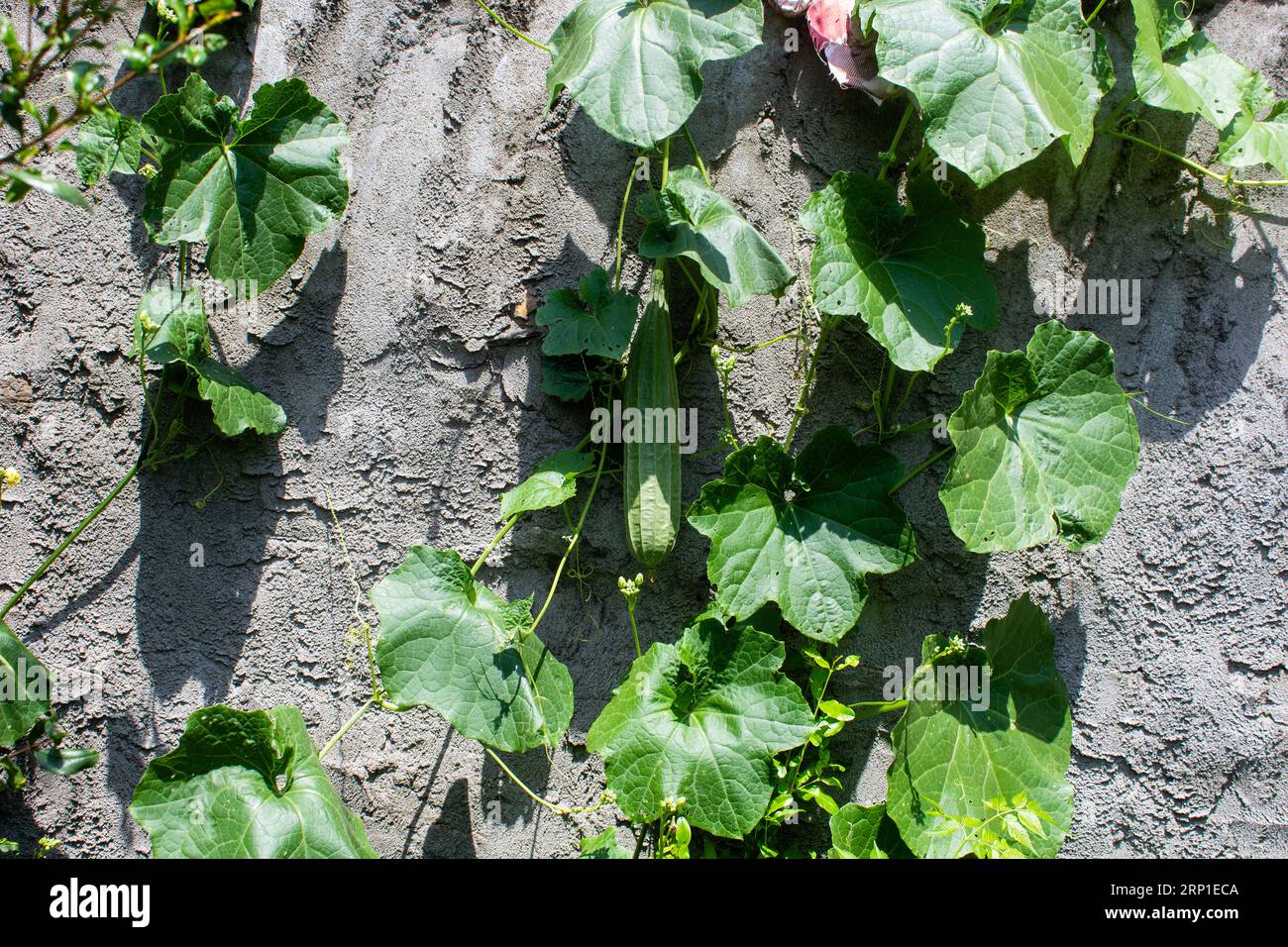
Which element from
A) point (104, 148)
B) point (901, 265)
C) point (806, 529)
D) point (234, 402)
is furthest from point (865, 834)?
point (104, 148)

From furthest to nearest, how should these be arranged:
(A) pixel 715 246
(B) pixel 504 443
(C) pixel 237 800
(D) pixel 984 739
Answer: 1. (B) pixel 504 443
2. (D) pixel 984 739
3. (A) pixel 715 246
4. (C) pixel 237 800

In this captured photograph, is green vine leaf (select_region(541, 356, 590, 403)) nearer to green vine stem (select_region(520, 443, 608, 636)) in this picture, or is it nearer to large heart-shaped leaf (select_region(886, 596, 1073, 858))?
green vine stem (select_region(520, 443, 608, 636))

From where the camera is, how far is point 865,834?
2.66 metres

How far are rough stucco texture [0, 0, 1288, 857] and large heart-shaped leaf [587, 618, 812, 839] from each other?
10.6 inches

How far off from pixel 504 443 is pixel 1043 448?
Answer: 148 cm

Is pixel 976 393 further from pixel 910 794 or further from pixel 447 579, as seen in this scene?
pixel 447 579

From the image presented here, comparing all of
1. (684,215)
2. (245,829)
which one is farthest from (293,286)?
(245,829)

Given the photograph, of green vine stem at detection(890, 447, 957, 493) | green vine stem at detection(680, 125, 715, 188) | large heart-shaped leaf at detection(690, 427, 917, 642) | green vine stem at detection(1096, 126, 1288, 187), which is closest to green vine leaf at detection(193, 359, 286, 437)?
large heart-shaped leaf at detection(690, 427, 917, 642)

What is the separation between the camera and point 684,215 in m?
2.55

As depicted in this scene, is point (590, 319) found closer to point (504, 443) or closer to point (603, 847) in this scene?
point (504, 443)

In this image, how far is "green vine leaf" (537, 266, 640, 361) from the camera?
8.63 ft

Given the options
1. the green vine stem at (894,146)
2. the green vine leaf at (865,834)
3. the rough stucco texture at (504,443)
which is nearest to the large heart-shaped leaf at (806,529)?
the rough stucco texture at (504,443)

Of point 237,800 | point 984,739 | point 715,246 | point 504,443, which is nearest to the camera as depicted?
point 237,800
